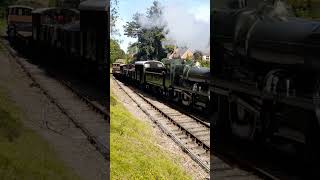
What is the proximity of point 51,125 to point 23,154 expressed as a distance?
1.91 meters

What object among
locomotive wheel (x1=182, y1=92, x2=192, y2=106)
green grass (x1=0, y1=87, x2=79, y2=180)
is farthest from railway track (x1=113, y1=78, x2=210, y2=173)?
green grass (x1=0, y1=87, x2=79, y2=180)

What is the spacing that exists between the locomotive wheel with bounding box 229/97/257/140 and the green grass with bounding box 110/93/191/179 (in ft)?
4.55

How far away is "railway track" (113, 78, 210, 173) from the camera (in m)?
9.27

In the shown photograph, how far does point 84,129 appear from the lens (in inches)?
333

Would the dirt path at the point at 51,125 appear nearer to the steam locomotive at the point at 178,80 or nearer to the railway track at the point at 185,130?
the railway track at the point at 185,130

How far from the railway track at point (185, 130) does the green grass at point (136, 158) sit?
0.71m

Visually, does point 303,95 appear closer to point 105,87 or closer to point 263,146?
point 263,146

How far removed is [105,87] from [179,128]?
2429 millimetres

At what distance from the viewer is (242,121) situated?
25.6ft

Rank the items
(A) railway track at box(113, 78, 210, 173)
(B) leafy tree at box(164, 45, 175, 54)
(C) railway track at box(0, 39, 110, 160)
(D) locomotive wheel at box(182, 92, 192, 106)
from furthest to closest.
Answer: (D) locomotive wheel at box(182, 92, 192, 106), (B) leafy tree at box(164, 45, 175, 54), (A) railway track at box(113, 78, 210, 173), (C) railway track at box(0, 39, 110, 160)

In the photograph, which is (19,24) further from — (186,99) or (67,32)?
(186,99)

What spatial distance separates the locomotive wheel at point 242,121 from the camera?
746cm

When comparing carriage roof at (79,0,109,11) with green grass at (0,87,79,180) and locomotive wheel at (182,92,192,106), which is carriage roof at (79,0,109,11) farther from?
locomotive wheel at (182,92,192,106)

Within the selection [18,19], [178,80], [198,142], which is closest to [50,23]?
[18,19]
